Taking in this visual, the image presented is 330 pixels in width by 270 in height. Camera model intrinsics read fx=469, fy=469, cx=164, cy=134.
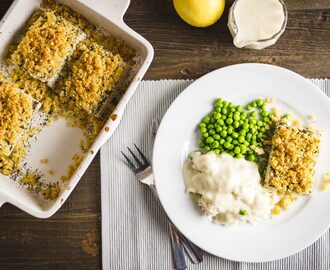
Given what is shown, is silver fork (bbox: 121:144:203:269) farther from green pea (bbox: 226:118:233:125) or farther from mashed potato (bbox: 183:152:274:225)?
green pea (bbox: 226:118:233:125)

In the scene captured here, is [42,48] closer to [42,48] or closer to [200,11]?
[42,48]

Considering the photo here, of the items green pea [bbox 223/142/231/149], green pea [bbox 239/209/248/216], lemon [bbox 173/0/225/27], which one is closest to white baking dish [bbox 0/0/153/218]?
lemon [bbox 173/0/225/27]

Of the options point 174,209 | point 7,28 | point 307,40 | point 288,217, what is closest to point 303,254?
point 288,217

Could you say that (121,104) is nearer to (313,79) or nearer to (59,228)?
(59,228)

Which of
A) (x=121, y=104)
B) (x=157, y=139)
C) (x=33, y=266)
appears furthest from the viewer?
(x=33, y=266)

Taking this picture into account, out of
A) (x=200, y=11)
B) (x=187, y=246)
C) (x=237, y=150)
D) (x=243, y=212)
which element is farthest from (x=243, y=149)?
(x=200, y=11)

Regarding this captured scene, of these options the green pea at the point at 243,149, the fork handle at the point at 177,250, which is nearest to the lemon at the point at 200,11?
the green pea at the point at 243,149
